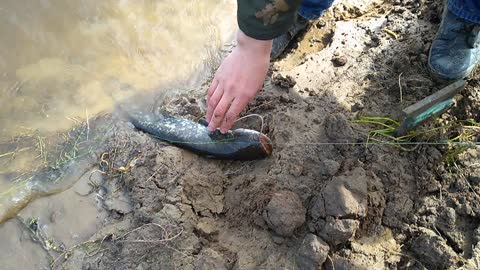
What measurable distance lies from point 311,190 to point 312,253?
474 millimetres

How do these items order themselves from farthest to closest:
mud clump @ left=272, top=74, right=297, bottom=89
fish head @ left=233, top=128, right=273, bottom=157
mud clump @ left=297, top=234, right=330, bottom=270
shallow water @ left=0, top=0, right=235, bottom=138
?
shallow water @ left=0, top=0, right=235, bottom=138 < mud clump @ left=272, top=74, right=297, bottom=89 < fish head @ left=233, top=128, right=273, bottom=157 < mud clump @ left=297, top=234, right=330, bottom=270

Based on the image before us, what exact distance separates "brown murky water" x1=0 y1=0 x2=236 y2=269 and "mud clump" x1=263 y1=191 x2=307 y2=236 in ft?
5.52

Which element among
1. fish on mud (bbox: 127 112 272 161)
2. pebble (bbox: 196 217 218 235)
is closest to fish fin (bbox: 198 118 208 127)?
fish on mud (bbox: 127 112 272 161)

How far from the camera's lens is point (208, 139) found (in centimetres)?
336

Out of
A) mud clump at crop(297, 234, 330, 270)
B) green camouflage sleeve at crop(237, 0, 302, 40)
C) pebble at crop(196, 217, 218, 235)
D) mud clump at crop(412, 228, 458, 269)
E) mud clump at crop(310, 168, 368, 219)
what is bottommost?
pebble at crop(196, 217, 218, 235)

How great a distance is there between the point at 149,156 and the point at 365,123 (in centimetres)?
167

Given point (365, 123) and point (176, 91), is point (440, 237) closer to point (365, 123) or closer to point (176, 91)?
point (365, 123)

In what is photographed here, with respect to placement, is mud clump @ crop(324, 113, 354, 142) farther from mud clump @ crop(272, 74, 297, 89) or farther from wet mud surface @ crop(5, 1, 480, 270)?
mud clump @ crop(272, 74, 297, 89)

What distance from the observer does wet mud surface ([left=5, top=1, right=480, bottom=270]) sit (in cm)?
278

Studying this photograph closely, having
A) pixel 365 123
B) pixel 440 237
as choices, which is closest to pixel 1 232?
pixel 365 123

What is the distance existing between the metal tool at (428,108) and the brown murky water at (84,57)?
1967mm

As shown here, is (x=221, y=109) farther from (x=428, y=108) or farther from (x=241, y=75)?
(x=428, y=108)

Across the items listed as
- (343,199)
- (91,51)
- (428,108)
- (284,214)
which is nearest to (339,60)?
(428,108)

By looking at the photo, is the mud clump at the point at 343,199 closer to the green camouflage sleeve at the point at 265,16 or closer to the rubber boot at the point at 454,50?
the green camouflage sleeve at the point at 265,16
